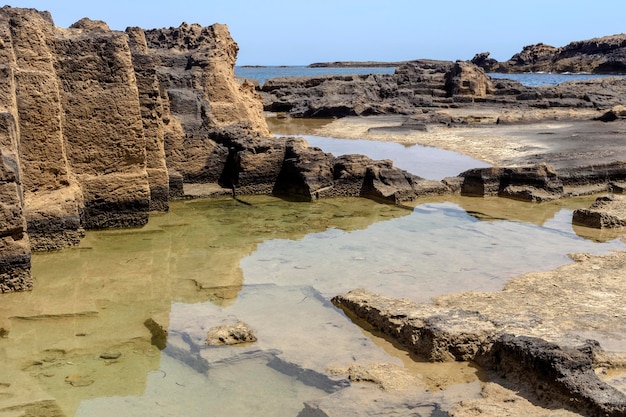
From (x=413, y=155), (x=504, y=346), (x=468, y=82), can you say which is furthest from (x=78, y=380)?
(x=468, y=82)

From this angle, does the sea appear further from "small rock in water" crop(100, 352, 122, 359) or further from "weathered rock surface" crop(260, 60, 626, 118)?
"small rock in water" crop(100, 352, 122, 359)

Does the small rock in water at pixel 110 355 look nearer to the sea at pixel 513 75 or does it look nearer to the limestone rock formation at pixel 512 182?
the limestone rock formation at pixel 512 182

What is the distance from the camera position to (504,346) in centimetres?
372

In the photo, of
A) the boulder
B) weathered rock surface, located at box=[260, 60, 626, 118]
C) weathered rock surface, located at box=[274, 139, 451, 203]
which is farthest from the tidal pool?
the boulder

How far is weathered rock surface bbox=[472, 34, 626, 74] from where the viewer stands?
60.9m

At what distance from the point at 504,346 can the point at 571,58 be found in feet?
238

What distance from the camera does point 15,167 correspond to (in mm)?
5086

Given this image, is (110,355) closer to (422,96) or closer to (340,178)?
(340,178)

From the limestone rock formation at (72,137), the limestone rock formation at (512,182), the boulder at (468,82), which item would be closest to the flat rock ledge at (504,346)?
the limestone rock formation at (72,137)

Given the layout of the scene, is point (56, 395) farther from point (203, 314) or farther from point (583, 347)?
point (583, 347)

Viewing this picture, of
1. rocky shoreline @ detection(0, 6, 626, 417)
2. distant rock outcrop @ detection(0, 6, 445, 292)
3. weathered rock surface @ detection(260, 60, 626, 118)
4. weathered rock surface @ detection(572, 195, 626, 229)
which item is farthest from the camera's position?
weathered rock surface @ detection(260, 60, 626, 118)

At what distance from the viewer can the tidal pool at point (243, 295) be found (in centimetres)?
362

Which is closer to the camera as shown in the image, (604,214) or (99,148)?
(99,148)

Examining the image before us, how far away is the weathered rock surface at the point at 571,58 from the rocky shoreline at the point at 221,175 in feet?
170
